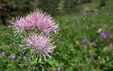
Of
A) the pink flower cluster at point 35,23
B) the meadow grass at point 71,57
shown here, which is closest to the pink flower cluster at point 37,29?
the pink flower cluster at point 35,23

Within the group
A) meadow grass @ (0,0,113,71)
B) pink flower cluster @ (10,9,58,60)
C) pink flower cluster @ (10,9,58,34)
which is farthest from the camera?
meadow grass @ (0,0,113,71)

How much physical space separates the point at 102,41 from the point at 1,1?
20.3m

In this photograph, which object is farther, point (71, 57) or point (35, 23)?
point (71, 57)

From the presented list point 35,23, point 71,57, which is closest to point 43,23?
point 35,23

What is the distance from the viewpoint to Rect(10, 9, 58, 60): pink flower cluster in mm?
1558

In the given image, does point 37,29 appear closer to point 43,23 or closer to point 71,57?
point 43,23

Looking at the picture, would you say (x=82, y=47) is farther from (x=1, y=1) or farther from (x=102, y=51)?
(x=1, y=1)

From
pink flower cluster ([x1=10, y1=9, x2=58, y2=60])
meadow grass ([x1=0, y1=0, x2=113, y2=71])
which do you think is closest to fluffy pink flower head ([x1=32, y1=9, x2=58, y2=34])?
pink flower cluster ([x1=10, y1=9, x2=58, y2=60])

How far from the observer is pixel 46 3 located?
37.2 metres

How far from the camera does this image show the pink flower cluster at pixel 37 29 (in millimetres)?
1558

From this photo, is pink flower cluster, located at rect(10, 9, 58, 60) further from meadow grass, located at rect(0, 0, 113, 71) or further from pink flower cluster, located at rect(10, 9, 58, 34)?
meadow grass, located at rect(0, 0, 113, 71)

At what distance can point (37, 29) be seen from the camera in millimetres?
1743

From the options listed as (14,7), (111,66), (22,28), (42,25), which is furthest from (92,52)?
(14,7)

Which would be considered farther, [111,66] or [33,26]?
[111,66]
